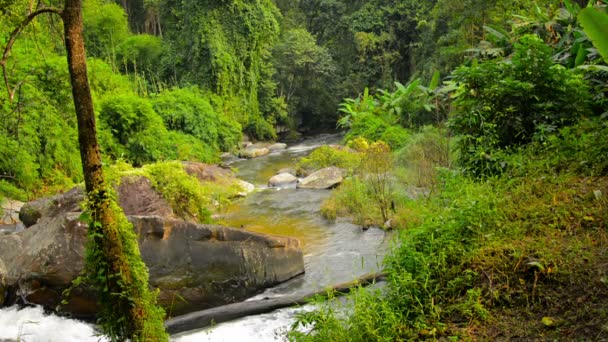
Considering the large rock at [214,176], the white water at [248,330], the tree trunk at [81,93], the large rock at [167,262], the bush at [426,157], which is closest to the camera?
the tree trunk at [81,93]

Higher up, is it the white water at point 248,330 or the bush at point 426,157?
the bush at point 426,157

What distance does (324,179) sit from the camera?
16969 millimetres

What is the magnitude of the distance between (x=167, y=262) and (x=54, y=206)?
3630 mm

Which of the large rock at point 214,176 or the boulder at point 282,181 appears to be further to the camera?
the boulder at point 282,181

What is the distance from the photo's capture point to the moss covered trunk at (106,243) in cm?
382

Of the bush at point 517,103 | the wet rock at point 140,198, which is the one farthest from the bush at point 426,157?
the wet rock at point 140,198

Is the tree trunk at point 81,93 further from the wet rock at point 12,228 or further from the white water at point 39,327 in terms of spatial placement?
the wet rock at point 12,228

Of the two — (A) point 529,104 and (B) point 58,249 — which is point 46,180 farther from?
(A) point 529,104

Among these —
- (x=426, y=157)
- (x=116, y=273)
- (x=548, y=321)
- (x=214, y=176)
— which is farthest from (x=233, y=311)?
(x=214, y=176)

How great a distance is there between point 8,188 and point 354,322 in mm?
11806

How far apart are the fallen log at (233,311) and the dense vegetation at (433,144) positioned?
911 mm

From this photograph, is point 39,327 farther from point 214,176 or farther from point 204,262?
point 214,176

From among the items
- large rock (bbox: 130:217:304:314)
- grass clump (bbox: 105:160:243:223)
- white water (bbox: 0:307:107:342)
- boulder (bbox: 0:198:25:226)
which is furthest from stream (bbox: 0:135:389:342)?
boulder (bbox: 0:198:25:226)

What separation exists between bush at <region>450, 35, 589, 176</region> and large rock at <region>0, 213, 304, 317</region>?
3.75 metres
